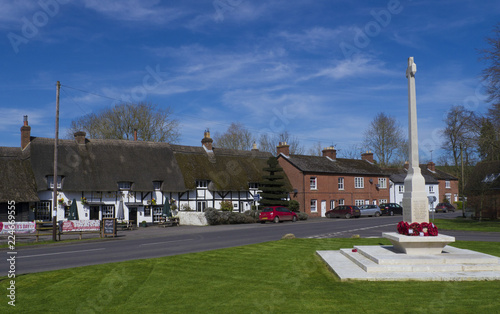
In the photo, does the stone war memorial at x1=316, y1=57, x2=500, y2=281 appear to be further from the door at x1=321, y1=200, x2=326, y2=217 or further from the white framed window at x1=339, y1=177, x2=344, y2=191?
the white framed window at x1=339, y1=177, x2=344, y2=191

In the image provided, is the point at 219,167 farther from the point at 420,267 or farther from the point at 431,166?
the point at 431,166

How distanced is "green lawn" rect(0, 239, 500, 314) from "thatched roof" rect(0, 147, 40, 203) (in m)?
23.7

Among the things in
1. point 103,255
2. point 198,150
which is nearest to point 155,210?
point 198,150

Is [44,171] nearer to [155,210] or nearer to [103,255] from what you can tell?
[155,210]

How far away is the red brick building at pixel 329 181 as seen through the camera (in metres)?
51.5

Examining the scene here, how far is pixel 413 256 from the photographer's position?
1195 centimetres

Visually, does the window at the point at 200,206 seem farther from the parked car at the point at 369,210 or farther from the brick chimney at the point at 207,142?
the parked car at the point at 369,210

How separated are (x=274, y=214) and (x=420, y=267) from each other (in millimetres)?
29403

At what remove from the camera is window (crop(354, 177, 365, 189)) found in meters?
57.2

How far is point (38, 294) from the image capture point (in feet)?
31.1

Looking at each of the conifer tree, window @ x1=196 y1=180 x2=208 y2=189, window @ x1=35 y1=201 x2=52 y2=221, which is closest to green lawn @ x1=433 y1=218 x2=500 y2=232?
the conifer tree

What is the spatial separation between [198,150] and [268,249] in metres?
31.5

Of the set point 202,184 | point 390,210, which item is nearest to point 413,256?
point 202,184

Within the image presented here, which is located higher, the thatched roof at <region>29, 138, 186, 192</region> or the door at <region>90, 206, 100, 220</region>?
the thatched roof at <region>29, 138, 186, 192</region>
